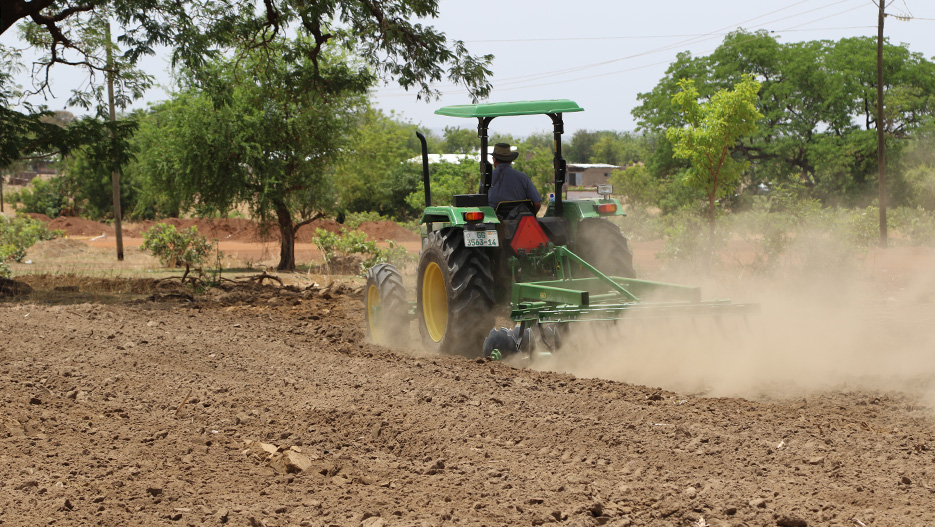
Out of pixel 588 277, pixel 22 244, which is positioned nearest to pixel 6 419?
pixel 588 277

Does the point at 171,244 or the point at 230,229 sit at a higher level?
the point at 230,229

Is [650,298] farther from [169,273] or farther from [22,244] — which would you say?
[22,244]

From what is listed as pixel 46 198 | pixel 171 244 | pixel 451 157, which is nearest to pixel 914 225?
pixel 171 244

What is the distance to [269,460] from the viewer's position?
16.2 feet

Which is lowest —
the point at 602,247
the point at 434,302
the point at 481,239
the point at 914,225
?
the point at 434,302

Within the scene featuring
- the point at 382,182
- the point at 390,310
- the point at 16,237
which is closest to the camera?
the point at 390,310

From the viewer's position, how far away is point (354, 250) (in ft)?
67.2

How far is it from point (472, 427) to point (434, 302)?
3.63 m

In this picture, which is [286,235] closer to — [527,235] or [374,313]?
[374,313]

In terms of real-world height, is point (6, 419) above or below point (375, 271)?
below

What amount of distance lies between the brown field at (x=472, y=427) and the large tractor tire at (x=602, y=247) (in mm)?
1170

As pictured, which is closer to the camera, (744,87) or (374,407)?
(374,407)

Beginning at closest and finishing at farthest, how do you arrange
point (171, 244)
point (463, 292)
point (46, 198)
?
point (463, 292) → point (171, 244) → point (46, 198)

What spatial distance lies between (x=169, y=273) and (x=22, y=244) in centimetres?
733
